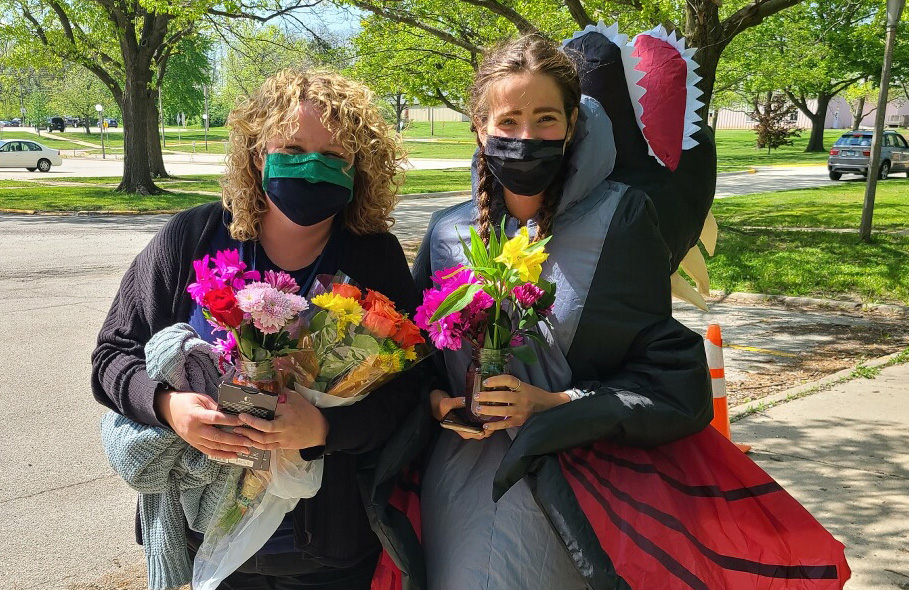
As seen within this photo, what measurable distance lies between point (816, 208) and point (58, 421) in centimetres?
1656

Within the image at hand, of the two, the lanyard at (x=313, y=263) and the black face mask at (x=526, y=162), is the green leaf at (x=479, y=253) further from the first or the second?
the lanyard at (x=313, y=263)

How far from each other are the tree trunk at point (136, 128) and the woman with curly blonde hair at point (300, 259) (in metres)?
22.0

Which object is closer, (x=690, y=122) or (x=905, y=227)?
(x=690, y=122)

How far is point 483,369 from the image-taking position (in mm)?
1990

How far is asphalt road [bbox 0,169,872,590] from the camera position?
4043 millimetres

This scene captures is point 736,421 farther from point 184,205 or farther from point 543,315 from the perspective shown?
point 184,205

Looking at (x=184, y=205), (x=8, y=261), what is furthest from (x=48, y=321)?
(x=184, y=205)

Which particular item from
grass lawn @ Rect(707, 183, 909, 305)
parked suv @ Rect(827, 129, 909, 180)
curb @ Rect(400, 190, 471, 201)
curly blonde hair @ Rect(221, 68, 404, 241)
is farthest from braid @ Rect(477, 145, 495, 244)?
parked suv @ Rect(827, 129, 909, 180)

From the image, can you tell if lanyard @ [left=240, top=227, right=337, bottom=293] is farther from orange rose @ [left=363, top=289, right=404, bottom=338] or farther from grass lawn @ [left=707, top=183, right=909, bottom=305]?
grass lawn @ [left=707, top=183, right=909, bottom=305]

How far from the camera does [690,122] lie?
2.94 meters

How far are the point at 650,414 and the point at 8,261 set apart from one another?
12003mm

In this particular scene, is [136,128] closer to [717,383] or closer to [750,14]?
[750,14]

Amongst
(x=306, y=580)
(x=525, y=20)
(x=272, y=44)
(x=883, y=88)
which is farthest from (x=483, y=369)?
(x=272, y=44)

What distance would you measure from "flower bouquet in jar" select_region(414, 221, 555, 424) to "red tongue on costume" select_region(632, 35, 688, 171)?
1007mm
